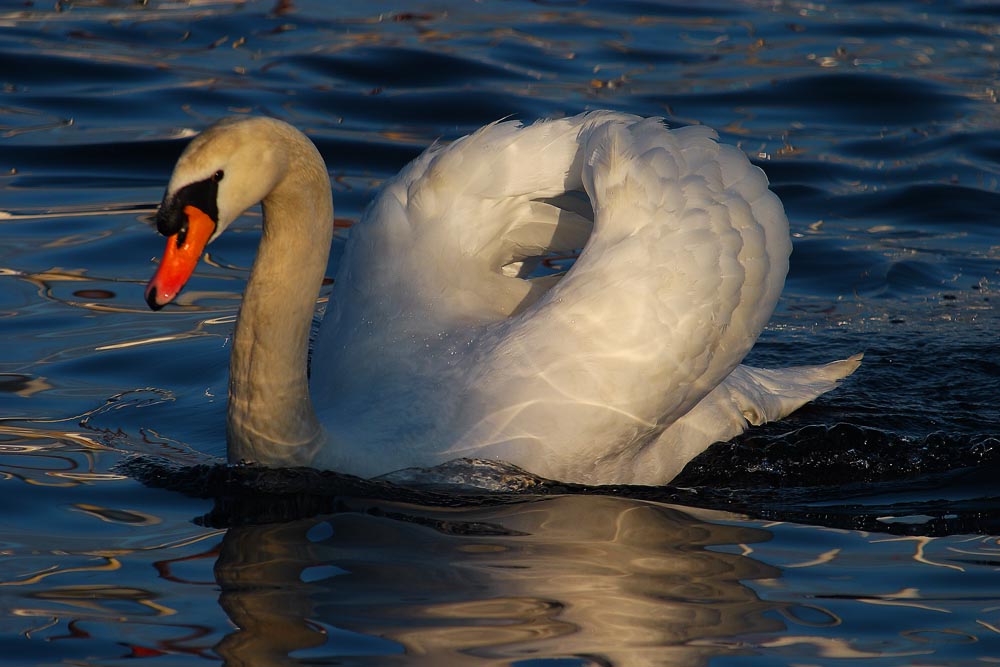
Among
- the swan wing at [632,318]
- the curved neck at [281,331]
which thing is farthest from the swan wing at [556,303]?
the curved neck at [281,331]

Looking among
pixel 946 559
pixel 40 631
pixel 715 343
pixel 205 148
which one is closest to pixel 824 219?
pixel 715 343

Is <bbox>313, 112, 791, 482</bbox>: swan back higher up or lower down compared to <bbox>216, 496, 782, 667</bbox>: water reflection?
higher up

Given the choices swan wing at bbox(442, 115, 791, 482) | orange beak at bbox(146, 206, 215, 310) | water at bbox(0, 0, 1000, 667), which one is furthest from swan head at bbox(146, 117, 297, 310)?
swan wing at bbox(442, 115, 791, 482)

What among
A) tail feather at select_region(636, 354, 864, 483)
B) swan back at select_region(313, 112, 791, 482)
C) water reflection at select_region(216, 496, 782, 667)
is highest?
swan back at select_region(313, 112, 791, 482)

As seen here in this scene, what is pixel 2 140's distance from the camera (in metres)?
9.86

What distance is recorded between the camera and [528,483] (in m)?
5.25

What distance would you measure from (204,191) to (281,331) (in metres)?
0.66

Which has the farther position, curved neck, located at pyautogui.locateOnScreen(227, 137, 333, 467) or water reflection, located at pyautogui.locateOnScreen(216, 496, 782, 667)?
curved neck, located at pyautogui.locateOnScreen(227, 137, 333, 467)

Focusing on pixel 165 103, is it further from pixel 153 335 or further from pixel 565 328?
pixel 565 328

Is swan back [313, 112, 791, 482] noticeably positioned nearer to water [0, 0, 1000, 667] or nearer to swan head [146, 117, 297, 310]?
water [0, 0, 1000, 667]

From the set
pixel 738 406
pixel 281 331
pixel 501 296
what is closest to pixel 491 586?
pixel 281 331

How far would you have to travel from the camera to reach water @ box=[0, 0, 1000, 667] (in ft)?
14.1

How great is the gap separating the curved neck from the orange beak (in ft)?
1.24

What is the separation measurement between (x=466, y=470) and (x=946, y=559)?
1489mm
